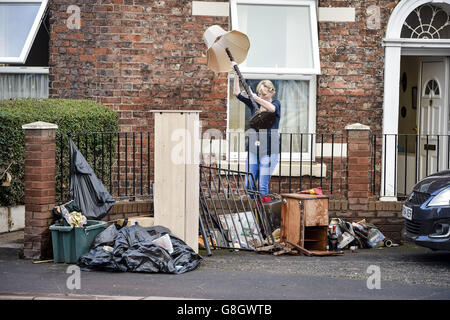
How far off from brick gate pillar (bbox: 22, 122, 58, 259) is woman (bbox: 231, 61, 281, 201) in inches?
115

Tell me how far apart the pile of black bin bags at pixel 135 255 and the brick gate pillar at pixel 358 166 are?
2954 millimetres

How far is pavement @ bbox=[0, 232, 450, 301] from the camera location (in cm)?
712

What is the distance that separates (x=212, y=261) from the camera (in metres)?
8.92

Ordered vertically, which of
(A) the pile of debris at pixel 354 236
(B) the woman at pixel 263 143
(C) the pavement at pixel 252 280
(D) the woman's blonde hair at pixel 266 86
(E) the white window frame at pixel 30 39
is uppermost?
(E) the white window frame at pixel 30 39

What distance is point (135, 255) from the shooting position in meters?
8.16

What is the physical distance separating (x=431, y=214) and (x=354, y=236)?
163 cm

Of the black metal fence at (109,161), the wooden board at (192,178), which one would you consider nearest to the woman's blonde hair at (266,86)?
the black metal fence at (109,161)

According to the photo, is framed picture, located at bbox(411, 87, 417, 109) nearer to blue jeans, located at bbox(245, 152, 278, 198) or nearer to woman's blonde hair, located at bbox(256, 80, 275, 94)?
woman's blonde hair, located at bbox(256, 80, 275, 94)

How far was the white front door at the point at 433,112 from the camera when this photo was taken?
1277cm

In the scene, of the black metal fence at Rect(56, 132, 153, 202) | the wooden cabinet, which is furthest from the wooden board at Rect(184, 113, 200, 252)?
the black metal fence at Rect(56, 132, 153, 202)

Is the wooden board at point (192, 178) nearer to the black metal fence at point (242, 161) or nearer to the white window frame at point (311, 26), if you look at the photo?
the black metal fence at point (242, 161)

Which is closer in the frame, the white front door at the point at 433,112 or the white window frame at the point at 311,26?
the white window frame at the point at 311,26

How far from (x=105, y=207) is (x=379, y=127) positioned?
16.3ft
